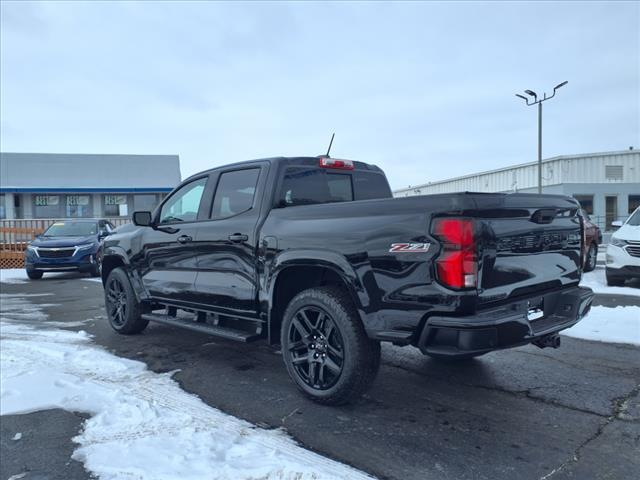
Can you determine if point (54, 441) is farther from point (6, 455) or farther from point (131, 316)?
point (131, 316)

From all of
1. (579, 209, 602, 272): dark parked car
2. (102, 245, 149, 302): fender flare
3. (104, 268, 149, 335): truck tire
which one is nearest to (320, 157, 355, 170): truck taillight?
(102, 245, 149, 302): fender flare

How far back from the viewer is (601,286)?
9211 millimetres

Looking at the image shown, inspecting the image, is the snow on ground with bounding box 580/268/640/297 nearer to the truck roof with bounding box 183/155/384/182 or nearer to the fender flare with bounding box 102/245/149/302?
the truck roof with bounding box 183/155/384/182

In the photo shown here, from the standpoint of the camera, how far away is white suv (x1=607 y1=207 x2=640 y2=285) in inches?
342

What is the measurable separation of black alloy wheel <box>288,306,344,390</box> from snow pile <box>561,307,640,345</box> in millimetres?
3093

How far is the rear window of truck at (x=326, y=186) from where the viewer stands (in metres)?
4.37

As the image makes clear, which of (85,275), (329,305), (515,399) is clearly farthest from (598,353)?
(85,275)

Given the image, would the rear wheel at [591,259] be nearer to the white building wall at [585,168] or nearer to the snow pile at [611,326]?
the snow pile at [611,326]

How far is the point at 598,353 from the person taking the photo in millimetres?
5004

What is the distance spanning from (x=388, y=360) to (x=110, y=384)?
2588mm

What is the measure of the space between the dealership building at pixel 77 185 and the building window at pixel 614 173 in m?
25.5

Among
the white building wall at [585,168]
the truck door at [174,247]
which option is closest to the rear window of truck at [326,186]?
the truck door at [174,247]

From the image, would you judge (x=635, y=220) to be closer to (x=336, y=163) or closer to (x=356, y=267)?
(x=336, y=163)

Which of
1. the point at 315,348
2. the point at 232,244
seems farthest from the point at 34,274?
the point at 315,348
